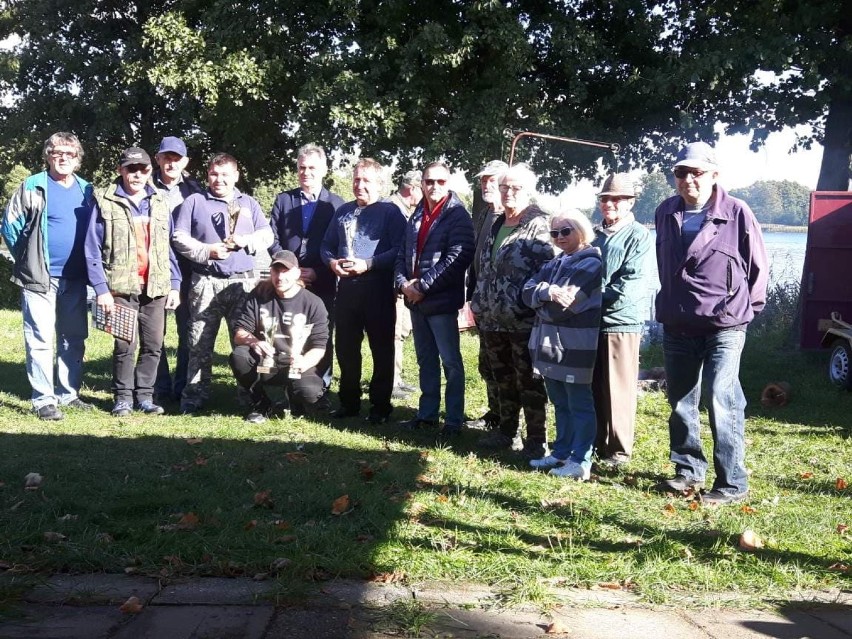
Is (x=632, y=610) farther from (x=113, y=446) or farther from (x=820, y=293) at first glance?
(x=820, y=293)

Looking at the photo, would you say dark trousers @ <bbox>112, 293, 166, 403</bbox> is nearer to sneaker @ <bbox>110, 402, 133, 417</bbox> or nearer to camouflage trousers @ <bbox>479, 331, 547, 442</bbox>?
sneaker @ <bbox>110, 402, 133, 417</bbox>

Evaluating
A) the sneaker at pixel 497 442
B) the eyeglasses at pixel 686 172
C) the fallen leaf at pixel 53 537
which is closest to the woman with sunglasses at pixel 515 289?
the sneaker at pixel 497 442

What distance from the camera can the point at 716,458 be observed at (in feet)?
17.8

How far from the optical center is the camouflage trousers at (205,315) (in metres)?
7.65

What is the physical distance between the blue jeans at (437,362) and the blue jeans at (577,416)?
1145mm

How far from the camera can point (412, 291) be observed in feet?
22.8

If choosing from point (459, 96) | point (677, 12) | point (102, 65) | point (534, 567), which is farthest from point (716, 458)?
point (102, 65)

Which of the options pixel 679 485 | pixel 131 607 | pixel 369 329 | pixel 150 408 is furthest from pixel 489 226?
pixel 131 607

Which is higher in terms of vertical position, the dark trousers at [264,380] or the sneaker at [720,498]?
the dark trousers at [264,380]

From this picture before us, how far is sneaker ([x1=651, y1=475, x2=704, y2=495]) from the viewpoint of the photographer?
18.5ft

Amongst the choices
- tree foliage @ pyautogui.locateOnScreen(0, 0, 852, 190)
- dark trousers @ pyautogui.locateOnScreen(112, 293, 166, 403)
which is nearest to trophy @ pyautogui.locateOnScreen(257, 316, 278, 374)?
dark trousers @ pyautogui.locateOnScreen(112, 293, 166, 403)

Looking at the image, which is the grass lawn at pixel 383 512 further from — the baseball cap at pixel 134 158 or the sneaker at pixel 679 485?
the baseball cap at pixel 134 158

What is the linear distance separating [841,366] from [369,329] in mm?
5852

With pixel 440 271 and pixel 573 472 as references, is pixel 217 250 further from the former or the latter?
pixel 573 472
